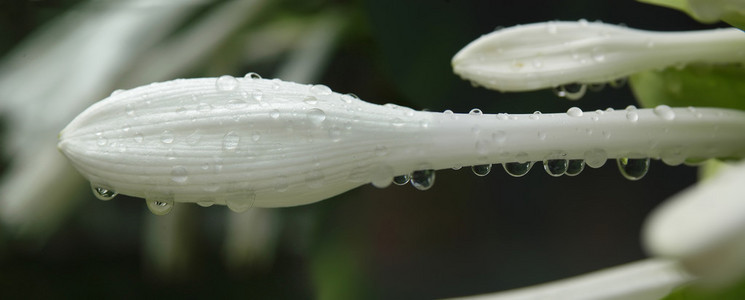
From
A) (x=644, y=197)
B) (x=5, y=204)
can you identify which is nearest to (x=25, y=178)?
(x=5, y=204)

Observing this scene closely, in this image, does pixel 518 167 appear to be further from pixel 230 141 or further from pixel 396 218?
pixel 396 218

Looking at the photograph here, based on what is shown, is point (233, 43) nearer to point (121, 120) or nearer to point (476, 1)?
point (476, 1)

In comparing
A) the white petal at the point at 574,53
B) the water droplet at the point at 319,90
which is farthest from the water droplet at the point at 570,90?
the water droplet at the point at 319,90

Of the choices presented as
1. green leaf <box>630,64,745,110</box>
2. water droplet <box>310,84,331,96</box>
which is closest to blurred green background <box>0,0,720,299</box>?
green leaf <box>630,64,745,110</box>

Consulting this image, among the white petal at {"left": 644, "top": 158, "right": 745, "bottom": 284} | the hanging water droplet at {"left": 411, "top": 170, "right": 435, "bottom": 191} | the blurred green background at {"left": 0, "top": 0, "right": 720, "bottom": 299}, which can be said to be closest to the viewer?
the white petal at {"left": 644, "top": 158, "right": 745, "bottom": 284}

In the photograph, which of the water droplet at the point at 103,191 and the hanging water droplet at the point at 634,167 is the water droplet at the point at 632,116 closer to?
the hanging water droplet at the point at 634,167

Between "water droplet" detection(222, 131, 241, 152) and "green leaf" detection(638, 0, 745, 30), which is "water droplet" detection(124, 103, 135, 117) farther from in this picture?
"green leaf" detection(638, 0, 745, 30)
